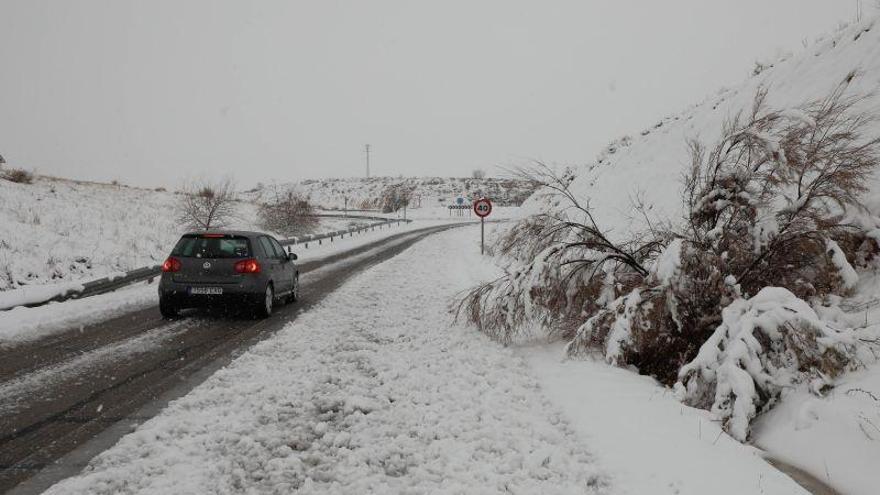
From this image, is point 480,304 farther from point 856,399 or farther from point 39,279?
point 39,279

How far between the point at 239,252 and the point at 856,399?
896cm

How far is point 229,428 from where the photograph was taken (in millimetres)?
4652

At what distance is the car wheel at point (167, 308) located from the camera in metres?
9.36

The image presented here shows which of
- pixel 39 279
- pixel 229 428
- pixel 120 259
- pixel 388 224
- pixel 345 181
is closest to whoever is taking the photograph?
pixel 229 428

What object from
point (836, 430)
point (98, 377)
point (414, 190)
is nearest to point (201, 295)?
point (98, 377)

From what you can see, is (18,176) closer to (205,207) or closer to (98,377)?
(205,207)

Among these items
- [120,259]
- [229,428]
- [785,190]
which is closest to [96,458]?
[229,428]

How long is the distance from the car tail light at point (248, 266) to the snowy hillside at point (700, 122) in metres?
5.11

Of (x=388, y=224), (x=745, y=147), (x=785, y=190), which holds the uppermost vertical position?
(x=745, y=147)

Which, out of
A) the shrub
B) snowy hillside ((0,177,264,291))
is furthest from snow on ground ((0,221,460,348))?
the shrub

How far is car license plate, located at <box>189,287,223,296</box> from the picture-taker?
366 inches

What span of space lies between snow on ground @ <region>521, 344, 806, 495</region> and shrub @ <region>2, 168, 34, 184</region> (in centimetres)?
2795

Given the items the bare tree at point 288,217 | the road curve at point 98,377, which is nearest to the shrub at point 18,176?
the bare tree at point 288,217

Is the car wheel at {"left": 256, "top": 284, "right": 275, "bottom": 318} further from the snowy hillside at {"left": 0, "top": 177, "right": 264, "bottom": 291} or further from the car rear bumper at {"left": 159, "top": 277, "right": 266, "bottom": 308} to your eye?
the snowy hillside at {"left": 0, "top": 177, "right": 264, "bottom": 291}
